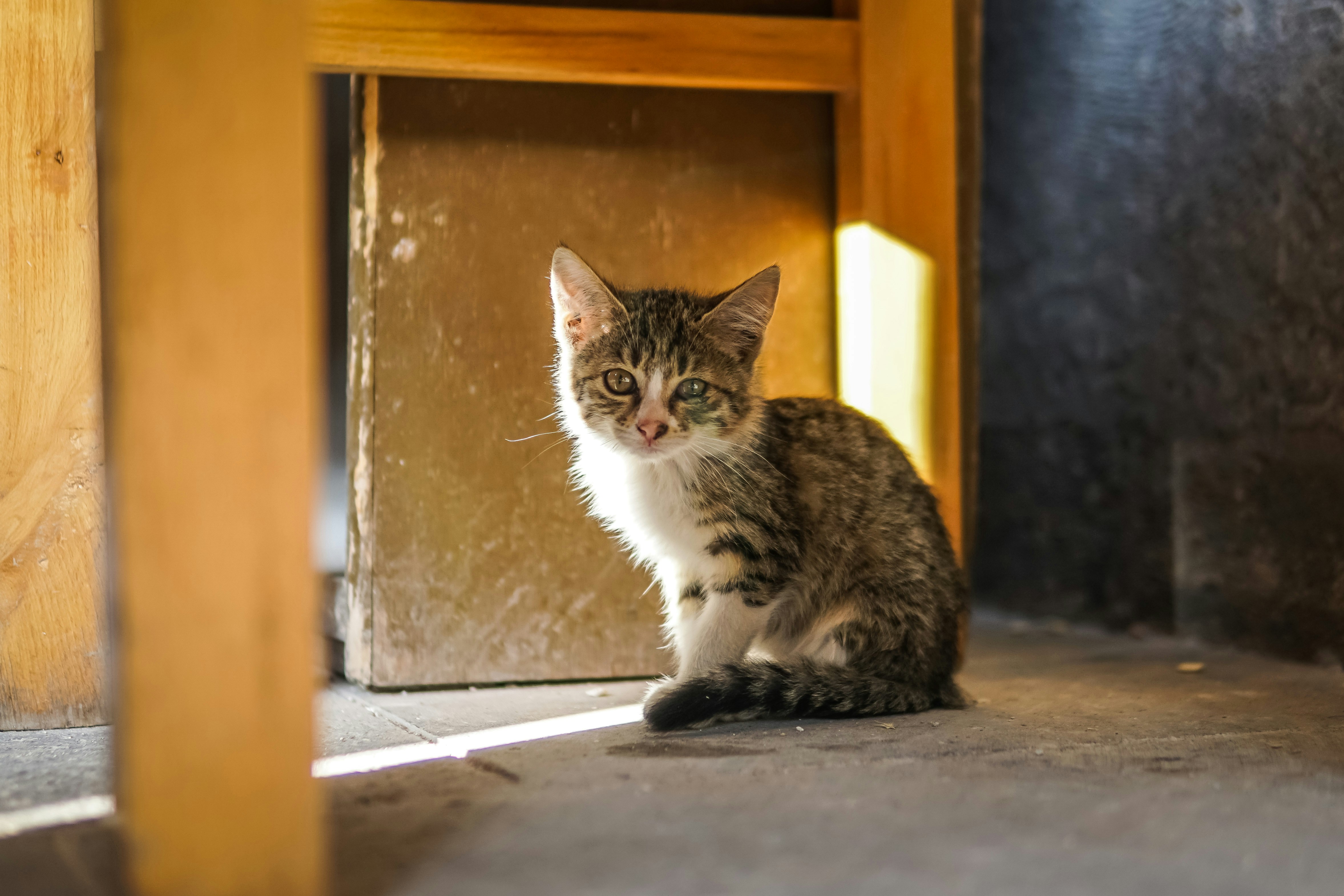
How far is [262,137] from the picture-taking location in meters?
1.42

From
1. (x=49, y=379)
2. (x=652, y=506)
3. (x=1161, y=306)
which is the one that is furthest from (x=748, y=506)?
(x=1161, y=306)

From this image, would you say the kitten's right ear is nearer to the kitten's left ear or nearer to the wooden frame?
the kitten's left ear

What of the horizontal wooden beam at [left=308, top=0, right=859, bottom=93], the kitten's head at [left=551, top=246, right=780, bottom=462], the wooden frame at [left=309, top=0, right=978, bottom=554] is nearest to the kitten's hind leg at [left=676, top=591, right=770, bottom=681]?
the kitten's head at [left=551, top=246, right=780, bottom=462]

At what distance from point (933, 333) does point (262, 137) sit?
8.38 feet

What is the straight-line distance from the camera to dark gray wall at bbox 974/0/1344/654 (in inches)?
138

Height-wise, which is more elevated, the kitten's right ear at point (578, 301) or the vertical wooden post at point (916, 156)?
the vertical wooden post at point (916, 156)

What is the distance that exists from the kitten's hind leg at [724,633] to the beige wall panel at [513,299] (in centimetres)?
75

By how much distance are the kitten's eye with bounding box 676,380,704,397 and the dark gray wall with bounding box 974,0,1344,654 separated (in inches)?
83.7

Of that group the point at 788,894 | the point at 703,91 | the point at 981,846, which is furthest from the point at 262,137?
the point at 703,91

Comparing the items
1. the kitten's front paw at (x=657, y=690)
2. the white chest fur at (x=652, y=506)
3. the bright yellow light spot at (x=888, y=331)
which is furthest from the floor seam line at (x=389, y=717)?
the bright yellow light spot at (x=888, y=331)

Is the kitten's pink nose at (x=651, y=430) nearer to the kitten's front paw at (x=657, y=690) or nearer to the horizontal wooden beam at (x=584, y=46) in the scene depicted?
the kitten's front paw at (x=657, y=690)

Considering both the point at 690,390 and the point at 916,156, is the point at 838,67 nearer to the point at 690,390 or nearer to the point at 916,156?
the point at 916,156

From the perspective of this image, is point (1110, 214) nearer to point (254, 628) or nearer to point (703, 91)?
point (703, 91)

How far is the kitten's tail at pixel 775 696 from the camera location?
2496 millimetres
